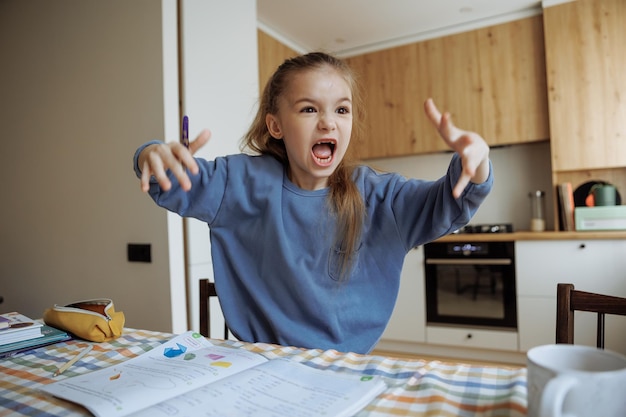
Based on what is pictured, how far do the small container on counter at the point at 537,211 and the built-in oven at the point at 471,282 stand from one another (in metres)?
0.21

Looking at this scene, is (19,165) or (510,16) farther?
(510,16)

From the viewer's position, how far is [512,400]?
1.68ft

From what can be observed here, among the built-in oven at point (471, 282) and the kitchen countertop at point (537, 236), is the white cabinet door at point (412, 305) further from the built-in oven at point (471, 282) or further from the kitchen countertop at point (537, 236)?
the kitchen countertop at point (537, 236)

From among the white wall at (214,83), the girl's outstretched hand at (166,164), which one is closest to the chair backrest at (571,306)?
the girl's outstretched hand at (166,164)

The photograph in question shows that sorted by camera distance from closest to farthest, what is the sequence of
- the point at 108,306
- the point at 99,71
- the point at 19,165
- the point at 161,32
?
the point at 108,306 → the point at 161,32 → the point at 99,71 → the point at 19,165

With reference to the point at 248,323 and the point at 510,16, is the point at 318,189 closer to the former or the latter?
the point at 248,323

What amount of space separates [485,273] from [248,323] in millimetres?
2366

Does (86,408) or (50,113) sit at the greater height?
(50,113)

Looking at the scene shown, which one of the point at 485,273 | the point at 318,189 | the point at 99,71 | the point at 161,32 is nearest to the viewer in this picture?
the point at 318,189

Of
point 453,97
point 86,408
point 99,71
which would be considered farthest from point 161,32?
point 453,97

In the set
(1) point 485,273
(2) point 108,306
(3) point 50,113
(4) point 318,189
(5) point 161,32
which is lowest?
(1) point 485,273

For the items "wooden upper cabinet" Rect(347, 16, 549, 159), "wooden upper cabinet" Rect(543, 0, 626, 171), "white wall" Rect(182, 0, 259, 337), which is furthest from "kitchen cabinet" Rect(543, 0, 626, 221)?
"white wall" Rect(182, 0, 259, 337)

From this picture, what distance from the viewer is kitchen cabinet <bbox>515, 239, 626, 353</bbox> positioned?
102 inches

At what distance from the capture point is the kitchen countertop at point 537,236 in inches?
101
